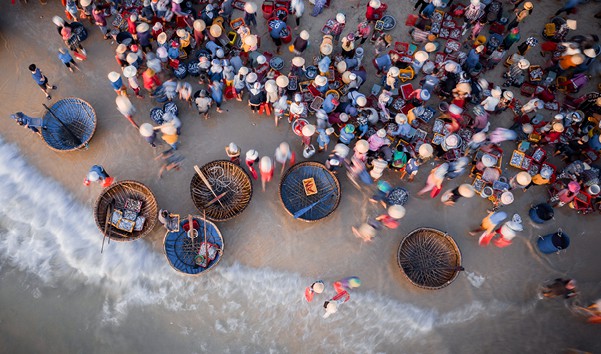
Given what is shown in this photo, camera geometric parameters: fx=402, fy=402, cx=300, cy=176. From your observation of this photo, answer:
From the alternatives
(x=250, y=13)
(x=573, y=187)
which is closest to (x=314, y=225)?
(x=250, y=13)

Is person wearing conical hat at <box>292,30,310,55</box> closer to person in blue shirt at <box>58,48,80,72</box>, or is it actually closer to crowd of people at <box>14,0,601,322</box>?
crowd of people at <box>14,0,601,322</box>

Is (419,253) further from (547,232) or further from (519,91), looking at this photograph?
(519,91)

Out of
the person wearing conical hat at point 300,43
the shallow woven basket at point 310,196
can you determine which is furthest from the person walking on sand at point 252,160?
the person wearing conical hat at point 300,43

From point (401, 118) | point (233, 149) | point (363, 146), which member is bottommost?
point (401, 118)

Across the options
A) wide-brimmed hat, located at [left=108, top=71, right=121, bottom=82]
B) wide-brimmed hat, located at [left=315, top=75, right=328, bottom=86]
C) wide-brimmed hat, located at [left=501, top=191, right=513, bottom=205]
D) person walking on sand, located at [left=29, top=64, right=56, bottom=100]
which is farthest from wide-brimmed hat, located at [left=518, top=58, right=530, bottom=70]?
person walking on sand, located at [left=29, top=64, right=56, bottom=100]

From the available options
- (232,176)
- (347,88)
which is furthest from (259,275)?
(347,88)

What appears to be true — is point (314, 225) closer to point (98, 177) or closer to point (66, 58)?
point (98, 177)
